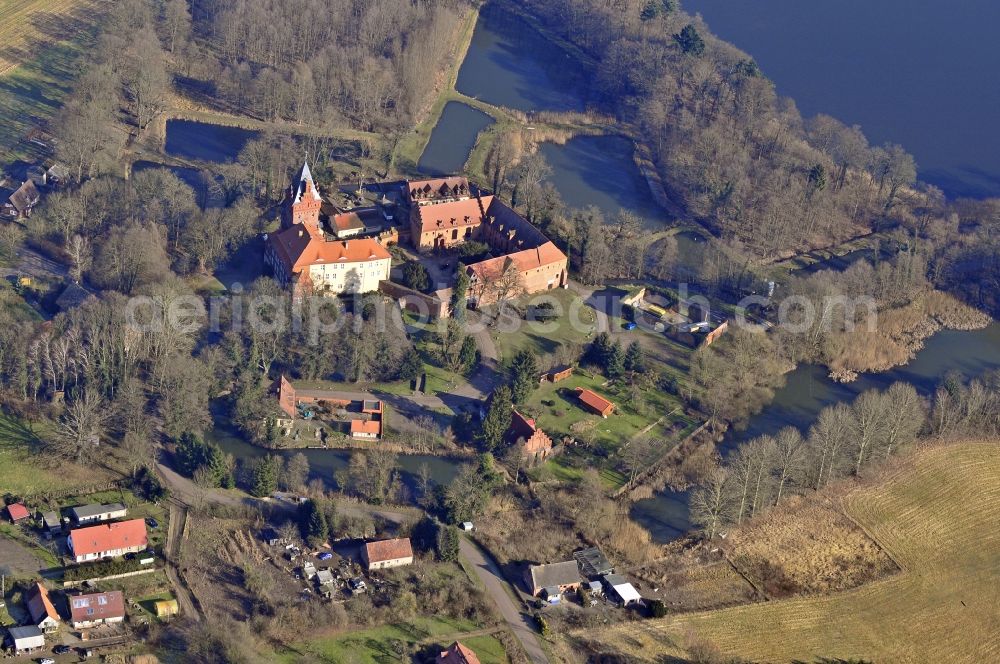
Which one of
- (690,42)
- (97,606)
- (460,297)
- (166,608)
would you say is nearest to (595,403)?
(460,297)

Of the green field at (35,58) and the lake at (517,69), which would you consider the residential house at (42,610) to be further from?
the lake at (517,69)

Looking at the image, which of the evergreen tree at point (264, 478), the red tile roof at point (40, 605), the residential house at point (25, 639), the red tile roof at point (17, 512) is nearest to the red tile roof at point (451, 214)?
the evergreen tree at point (264, 478)

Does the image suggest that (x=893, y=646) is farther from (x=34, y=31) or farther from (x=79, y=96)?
(x=34, y=31)

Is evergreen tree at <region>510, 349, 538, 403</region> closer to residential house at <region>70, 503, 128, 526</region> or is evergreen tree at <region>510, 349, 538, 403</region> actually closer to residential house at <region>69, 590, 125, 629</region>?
residential house at <region>70, 503, 128, 526</region>

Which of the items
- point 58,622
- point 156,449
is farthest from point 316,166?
point 58,622

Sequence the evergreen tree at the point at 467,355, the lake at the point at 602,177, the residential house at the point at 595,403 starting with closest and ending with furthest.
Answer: the residential house at the point at 595,403, the evergreen tree at the point at 467,355, the lake at the point at 602,177

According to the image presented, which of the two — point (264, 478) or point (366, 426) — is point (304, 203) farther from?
point (264, 478)
